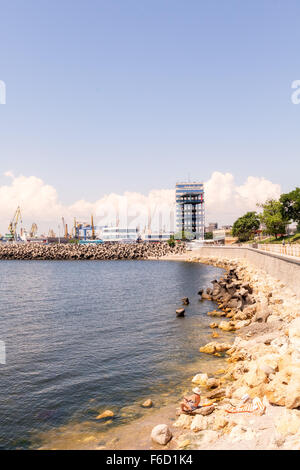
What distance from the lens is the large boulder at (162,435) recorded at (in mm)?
11031

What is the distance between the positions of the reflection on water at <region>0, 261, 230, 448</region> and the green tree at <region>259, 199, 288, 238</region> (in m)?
63.0

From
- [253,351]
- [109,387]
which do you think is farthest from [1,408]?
[253,351]

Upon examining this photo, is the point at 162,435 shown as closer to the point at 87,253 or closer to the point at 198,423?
the point at 198,423

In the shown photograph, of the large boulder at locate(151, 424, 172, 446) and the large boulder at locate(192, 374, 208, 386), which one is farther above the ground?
the large boulder at locate(151, 424, 172, 446)

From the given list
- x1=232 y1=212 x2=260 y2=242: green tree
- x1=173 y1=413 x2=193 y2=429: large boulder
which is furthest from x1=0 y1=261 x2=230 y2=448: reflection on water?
x1=232 y1=212 x2=260 y2=242: green tree

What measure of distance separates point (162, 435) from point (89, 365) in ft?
30.1

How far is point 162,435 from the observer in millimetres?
11094

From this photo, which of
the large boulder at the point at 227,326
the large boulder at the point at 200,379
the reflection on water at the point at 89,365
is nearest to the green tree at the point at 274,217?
the reflection on water at the point at 89,365

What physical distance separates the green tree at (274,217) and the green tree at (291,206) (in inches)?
64.7

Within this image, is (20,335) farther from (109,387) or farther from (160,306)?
(160,306)

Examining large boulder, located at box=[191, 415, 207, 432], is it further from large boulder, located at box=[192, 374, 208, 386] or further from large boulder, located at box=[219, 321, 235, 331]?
large boulder, located at box=[219, 321, 235, 331]

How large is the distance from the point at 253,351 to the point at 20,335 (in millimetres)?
17824

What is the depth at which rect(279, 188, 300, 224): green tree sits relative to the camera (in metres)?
97.0
